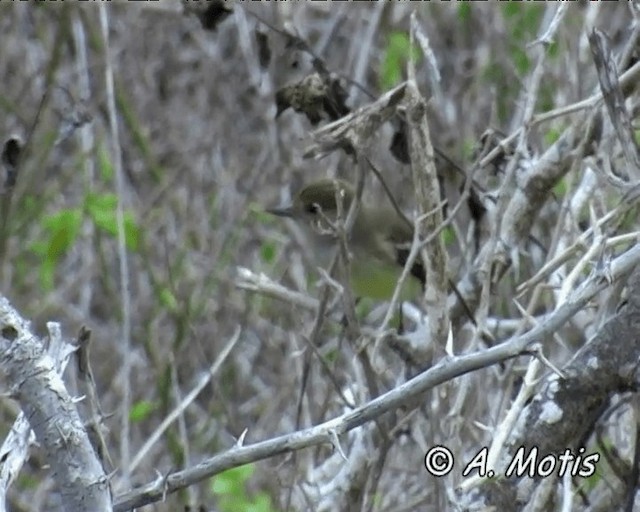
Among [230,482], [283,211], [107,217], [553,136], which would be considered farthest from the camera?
[283,211]

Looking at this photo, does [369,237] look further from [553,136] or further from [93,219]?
[93,219]

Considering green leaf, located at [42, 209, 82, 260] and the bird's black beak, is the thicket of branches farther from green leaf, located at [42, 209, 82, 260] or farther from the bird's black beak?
the bird's black beak

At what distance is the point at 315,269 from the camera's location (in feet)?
11.6

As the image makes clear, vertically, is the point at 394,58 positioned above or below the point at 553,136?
above

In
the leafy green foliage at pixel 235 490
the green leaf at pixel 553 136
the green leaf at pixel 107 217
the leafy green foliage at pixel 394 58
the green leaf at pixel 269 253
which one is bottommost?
the leafy green foliage at pixel 235 490

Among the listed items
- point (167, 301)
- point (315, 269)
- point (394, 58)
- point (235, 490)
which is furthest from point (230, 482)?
point (394, 58)

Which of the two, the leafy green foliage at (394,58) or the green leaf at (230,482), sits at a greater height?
the leafy green foliage at (394,58)

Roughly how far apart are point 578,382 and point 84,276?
13.1 feet

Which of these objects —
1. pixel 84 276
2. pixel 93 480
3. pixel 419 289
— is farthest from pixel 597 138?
pixel 84 276

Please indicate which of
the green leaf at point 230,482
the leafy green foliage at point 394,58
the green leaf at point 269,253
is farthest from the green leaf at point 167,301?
the green leaf at point 230,482

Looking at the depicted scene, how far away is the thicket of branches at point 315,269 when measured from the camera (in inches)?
82.1

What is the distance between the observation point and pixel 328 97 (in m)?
2.88

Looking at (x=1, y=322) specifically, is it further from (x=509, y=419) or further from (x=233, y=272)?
(x=233, y=272)

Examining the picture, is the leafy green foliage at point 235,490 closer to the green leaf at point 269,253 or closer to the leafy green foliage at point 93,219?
the leafy green foliage at point 93,219
